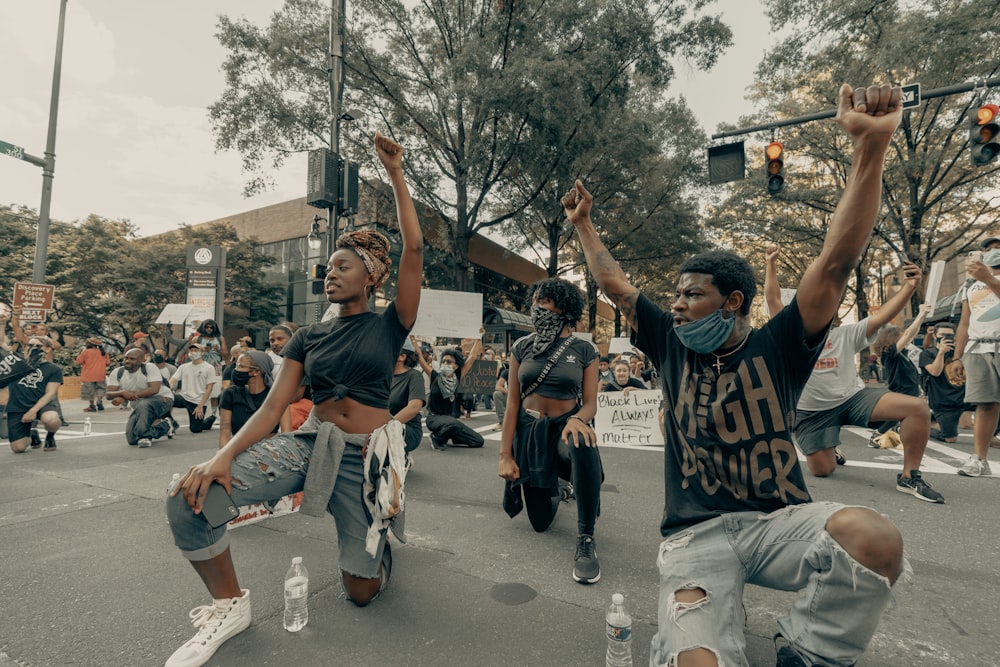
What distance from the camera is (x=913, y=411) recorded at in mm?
4547

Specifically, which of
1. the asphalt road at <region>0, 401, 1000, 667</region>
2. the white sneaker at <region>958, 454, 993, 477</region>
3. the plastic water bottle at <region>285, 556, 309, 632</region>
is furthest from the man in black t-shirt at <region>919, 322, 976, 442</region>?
the plastic water bottle at <region>285, 556, 309, 632</region>

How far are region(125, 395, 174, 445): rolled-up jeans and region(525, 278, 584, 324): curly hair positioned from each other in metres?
6.92

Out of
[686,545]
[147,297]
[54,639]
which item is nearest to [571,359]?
[686,545]

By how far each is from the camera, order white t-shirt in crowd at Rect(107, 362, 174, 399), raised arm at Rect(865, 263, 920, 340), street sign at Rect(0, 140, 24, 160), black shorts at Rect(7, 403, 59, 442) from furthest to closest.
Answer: street sign at Rect(0, 140, 24, 160), white t-shirt in crowd at Rect(107, 362, 174, 399), black shorts at Rect(7, 403, 59, 442), raised arm at Rect(865, 263, 920, 340)

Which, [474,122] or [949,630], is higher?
[474,122]

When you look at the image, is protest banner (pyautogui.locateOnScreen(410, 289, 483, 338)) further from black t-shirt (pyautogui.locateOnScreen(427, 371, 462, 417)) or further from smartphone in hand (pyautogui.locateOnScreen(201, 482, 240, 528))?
smartphone in hand (pyautogui.locateOnScreen(201, 482, 240, 528))

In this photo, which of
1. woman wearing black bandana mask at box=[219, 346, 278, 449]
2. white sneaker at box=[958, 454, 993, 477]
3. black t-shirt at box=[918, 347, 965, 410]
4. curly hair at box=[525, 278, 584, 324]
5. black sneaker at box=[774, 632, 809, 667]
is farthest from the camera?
black t-shirt at box=[918, 347, 965, 410]

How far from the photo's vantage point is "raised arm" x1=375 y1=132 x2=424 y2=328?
264cm

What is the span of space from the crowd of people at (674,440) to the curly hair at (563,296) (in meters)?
0.02

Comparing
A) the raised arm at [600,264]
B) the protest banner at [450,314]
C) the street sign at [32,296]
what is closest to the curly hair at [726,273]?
the raised arm at [600,264]

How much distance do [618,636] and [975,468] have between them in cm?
580

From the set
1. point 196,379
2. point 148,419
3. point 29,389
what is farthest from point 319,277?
point 29,389

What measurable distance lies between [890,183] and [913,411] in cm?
1730

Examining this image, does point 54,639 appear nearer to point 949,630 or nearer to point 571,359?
point 571,359
